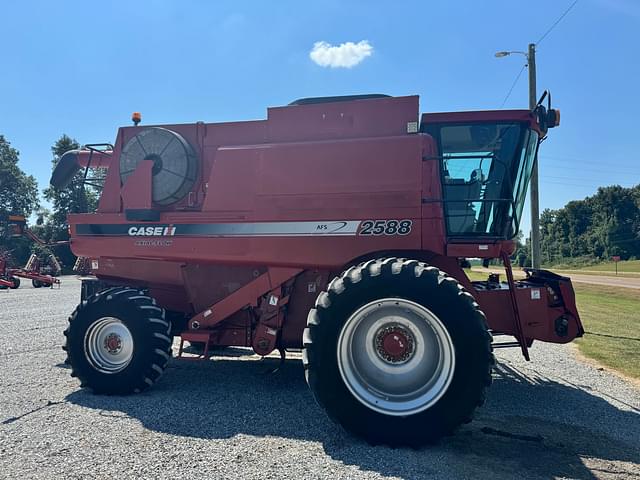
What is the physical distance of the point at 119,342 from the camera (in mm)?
5457

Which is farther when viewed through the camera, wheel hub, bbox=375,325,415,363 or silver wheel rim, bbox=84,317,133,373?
silver wheel rim, bbox=84,317,133,373

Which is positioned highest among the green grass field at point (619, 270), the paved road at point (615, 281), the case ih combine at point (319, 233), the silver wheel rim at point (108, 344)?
the case ih combine at point (319, 233)

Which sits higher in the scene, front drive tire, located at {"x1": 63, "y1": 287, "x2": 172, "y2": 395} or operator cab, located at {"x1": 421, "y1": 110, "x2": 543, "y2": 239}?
operator cab, located at {"x1": 421, "y1": 110, "x2": 543, "y2": 239}

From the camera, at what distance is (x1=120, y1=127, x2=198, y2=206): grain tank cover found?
577 cm

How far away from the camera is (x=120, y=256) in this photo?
→ 595cm

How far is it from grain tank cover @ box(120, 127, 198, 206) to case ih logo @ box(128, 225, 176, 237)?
34cm

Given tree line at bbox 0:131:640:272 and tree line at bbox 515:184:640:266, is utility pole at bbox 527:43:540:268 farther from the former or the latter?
tree line at bbox 515:184:640:266

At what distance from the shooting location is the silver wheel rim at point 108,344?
5418 millimetres

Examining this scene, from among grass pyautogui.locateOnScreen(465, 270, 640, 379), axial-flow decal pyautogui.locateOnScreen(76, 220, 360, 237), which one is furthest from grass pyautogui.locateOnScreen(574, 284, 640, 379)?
axial-flow decal pyautogui.locateOnScreen(76, 220, 360, 237)

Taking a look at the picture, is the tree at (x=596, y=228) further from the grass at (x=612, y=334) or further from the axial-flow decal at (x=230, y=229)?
the axial-flow decal at (x=230, y=229)

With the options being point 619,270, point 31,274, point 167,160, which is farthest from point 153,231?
point 619,270

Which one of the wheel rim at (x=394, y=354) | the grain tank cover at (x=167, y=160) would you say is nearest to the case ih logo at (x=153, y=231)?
the grain tank cover at (x=167, y=160)

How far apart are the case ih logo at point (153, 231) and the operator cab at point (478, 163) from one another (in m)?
3.29

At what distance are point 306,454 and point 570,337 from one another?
3.47 metres
